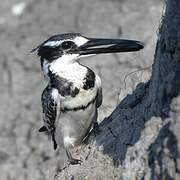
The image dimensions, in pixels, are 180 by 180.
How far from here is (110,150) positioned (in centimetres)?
634

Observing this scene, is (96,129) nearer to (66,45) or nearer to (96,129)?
(96,129)

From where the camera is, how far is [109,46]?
22.3ft

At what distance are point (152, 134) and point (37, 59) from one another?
708 cm

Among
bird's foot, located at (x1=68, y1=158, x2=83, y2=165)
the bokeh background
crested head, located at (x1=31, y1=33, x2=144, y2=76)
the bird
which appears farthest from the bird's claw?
the bokeh background

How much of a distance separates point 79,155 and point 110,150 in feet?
3.11

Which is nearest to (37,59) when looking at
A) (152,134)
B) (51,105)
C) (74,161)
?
(51,105)

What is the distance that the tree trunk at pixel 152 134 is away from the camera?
511 centimetres

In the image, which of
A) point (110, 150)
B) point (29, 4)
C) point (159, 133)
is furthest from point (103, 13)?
point (159, 133)

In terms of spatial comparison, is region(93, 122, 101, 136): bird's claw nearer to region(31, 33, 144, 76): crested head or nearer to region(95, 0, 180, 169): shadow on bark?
region(95, 0, 180, 169): shadow on bark

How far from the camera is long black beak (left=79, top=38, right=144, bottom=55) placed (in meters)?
6.64

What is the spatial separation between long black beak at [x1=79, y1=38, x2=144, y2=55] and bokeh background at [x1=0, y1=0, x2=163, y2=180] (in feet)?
9.03

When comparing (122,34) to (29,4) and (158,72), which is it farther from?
(158,72)

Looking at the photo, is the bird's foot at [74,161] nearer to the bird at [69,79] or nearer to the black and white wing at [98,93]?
the bird at [69,79]

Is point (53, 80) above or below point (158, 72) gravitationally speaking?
below
